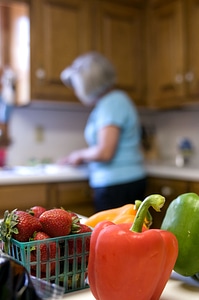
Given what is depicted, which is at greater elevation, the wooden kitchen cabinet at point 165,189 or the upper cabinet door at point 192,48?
the upper cabinet door at point 192,48

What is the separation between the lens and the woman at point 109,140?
7.02ft

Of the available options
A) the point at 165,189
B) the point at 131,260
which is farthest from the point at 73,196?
the point at 131,260

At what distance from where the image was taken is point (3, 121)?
8.79 ft

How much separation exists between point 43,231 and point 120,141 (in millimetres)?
1581

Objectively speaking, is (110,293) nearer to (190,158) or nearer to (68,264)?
(68,264)

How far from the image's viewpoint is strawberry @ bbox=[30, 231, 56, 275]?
0.62 meters

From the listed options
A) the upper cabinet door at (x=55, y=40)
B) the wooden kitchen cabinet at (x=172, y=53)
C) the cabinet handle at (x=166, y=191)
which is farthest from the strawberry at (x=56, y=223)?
the wooden kitchen cabinet at (x=172, y=53)

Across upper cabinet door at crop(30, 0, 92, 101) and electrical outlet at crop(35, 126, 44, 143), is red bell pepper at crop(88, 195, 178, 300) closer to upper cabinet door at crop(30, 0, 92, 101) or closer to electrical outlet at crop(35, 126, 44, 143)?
upper cabinet door at crop(30, 0, 92, 101)

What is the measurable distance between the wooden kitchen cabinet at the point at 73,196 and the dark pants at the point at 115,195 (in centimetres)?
20

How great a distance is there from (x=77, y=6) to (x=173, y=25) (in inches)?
26.5

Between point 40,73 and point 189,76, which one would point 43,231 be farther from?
point 189,76

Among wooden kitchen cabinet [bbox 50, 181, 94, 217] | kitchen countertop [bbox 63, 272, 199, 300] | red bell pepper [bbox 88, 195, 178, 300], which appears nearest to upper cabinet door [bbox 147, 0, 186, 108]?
wooden kitchen cabinet [bbox 50, 181, 94, 217]

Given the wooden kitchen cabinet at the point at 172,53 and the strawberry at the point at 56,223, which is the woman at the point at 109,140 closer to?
the wooden kitchen cabinet at the point at 172,53

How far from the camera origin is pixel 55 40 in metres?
2.63
